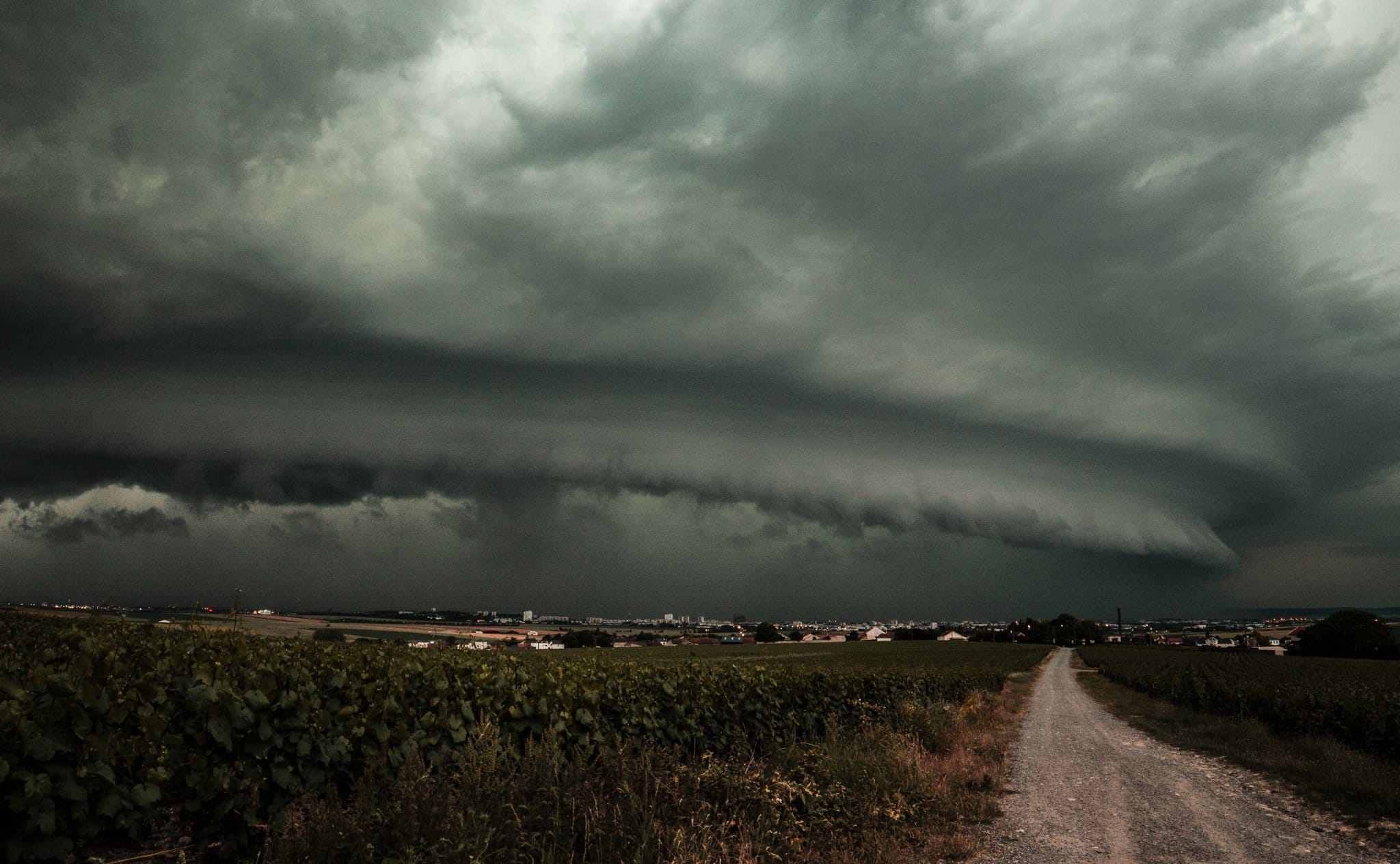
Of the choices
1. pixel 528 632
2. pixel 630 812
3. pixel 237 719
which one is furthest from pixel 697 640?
pixel 237 719

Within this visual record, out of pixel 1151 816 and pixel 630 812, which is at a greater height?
pixel 630 812

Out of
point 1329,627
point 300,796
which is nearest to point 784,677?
point 300,796

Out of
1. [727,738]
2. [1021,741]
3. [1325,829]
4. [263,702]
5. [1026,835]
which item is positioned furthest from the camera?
[1021,741]

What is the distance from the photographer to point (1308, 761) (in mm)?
18438

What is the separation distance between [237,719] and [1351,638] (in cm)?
15181

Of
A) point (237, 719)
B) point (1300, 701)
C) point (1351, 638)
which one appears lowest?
point (1351, 638)

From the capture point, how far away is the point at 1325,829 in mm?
12078

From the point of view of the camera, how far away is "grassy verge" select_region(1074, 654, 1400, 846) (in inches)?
523

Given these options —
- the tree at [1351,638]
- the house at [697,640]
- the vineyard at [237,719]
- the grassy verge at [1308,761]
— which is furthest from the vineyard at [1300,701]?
the tree at [1351,638]

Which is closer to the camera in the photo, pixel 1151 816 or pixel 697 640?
pixel 1151 816

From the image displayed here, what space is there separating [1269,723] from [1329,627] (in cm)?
12482

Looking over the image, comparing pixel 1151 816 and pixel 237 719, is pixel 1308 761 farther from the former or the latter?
pixel 237 719

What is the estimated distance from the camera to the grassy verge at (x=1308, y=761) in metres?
13.3

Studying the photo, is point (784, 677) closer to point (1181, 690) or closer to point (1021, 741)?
point (1021, 741)
